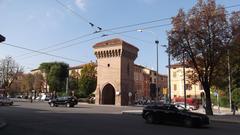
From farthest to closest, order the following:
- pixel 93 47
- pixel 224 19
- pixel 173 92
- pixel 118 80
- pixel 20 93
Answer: pixel 20 93, pixel 173 92, pixel 93 47, pixel 118 80, pixel 224 19

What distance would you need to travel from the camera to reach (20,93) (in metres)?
156

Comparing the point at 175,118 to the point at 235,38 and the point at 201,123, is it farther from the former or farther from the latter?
the point at 235,38

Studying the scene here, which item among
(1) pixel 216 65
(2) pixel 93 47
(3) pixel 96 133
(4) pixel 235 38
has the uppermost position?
(2) pixel 93 47

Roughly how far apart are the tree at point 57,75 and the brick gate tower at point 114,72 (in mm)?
34825

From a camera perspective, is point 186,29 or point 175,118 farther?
point 186,29

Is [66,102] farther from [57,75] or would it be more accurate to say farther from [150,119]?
[57,75]

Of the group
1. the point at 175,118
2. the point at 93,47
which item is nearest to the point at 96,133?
the point at 175,118

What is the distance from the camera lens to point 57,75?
392 feet

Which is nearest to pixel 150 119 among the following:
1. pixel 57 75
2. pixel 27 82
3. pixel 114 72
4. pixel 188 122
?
pixel 188 122

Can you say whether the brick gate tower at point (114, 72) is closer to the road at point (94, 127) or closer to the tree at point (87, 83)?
the tree at point (87, 83)

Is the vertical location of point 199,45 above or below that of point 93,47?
below

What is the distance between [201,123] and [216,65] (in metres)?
16.3

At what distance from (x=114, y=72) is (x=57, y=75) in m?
42.3

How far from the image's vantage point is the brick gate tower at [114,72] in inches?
3191
